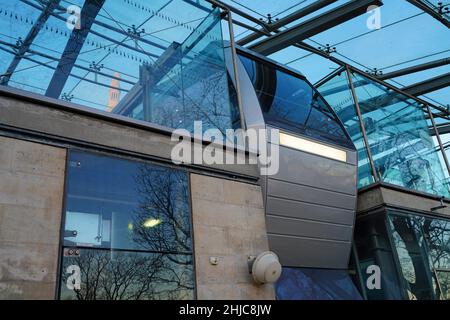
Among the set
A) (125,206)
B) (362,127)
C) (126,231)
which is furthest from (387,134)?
(126,231)

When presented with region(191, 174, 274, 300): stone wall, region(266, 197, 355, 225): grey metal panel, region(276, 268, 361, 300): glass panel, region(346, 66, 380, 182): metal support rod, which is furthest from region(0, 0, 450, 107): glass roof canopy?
region(276, 268, 361, 300): glass panel

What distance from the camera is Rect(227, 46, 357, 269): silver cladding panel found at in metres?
6.62

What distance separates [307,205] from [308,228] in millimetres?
391

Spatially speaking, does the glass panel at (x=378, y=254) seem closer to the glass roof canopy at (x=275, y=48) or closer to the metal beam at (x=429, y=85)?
the glass roof canopy at (x=275, y=48)

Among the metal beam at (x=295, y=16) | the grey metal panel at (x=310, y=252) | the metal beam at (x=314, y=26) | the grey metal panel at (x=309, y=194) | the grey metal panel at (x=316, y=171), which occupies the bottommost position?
the grey metal panel at (x=310, y=252)

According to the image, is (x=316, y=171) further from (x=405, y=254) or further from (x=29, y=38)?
(x=29, y=38)

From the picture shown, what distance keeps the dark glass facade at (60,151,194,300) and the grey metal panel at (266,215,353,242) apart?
197cm

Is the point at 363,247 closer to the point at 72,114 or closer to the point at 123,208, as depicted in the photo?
the point at 123,208

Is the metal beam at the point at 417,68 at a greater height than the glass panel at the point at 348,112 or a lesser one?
greater

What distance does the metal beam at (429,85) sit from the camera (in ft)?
46.4

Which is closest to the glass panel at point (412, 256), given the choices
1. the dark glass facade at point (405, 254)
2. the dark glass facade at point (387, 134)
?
the dark glass facade at point (405, 254)

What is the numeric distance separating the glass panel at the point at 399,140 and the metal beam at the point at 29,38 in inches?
256
